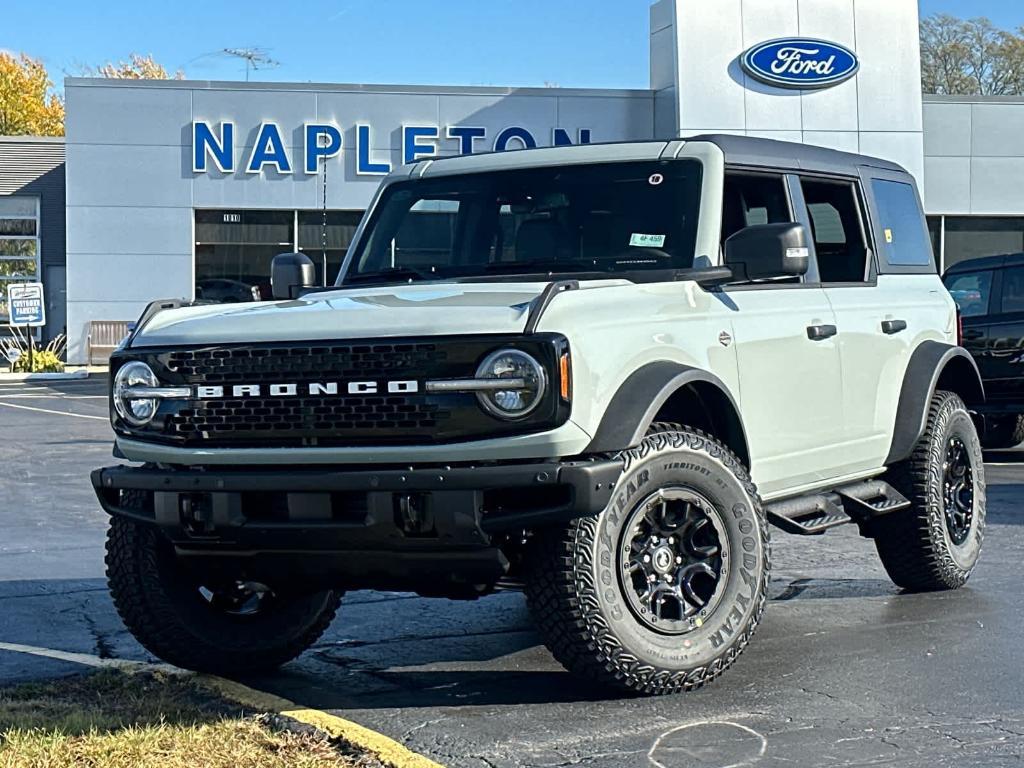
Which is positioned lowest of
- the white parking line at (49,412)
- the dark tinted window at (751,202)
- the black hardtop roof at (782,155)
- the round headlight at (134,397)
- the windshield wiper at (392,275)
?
the white parking line at (49,412)

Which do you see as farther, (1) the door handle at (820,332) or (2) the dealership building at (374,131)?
(2) the dealership building at (374,131)

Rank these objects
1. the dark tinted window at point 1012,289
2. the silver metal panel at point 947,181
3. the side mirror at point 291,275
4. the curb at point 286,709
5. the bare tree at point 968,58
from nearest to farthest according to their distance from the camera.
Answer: the curb at point 286,709 → the side mirror at point 291,275 → the dark tinted window at point 1012,289 → the silver metal panel at point 947,181 → the bare tree at point 968,58

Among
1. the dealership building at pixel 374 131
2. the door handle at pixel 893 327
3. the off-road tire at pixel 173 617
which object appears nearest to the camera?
the off-road tire at pixel 173 617

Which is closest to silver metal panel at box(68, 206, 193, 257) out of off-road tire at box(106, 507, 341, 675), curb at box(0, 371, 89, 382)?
curb at box(0, 371, 89, 382)

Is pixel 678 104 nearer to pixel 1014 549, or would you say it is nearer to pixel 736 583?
pixel 1014 549

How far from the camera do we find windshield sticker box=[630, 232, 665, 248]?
20.0ft

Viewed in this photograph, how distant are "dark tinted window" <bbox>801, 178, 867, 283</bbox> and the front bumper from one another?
8.44 feet

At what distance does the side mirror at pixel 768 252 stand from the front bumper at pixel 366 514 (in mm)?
1246

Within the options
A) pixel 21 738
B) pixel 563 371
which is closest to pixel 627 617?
pixel 563 371

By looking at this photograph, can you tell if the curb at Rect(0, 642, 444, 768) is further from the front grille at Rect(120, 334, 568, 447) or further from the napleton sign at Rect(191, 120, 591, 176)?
the napleton sign at Rect(191, 120, 591, 176)

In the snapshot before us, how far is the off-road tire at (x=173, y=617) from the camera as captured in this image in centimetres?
555

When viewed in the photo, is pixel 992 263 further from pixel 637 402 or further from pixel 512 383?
pixel 512 383

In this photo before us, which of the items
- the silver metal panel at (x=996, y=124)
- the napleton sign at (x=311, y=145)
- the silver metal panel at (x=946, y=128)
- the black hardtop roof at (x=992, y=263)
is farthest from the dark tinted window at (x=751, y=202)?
the silver metal panel at (x=996, y=124)

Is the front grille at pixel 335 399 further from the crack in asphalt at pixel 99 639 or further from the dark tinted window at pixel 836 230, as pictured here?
the dark tinted window at pixel 836 230
